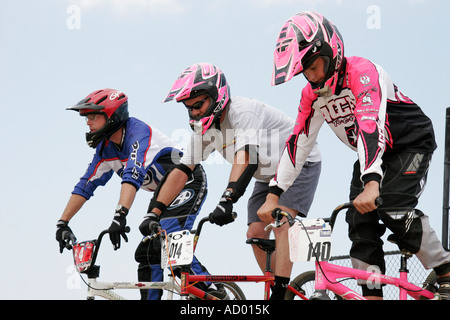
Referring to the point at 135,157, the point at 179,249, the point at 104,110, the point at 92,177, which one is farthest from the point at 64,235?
the point at 179,249

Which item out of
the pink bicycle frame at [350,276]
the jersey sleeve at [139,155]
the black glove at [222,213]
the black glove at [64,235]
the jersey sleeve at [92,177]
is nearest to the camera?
the pink bicycle frame at [350,276]

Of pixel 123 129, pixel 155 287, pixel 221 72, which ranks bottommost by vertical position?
pixel 155 287

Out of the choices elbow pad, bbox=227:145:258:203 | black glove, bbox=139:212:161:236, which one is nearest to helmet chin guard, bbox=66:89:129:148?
black glove, bbox=139:212:161:236

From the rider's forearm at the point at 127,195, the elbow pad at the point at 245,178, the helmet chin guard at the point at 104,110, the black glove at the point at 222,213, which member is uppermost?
the helmet chin guard at the point at 104,110

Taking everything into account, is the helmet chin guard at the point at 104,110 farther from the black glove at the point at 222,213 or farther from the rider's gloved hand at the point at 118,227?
the black glove at the point at 222,213

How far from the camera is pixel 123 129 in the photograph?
7043mm

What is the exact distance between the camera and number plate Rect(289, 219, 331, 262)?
156 inches

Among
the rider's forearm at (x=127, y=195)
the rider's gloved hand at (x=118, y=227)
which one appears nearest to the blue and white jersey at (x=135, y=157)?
the rider's forearm at (x=127, y=195)

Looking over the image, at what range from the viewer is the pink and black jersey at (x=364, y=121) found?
4.09 metres

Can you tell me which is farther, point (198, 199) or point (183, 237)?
point (198, 199)

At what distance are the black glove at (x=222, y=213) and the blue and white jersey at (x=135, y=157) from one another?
5.68 ft
